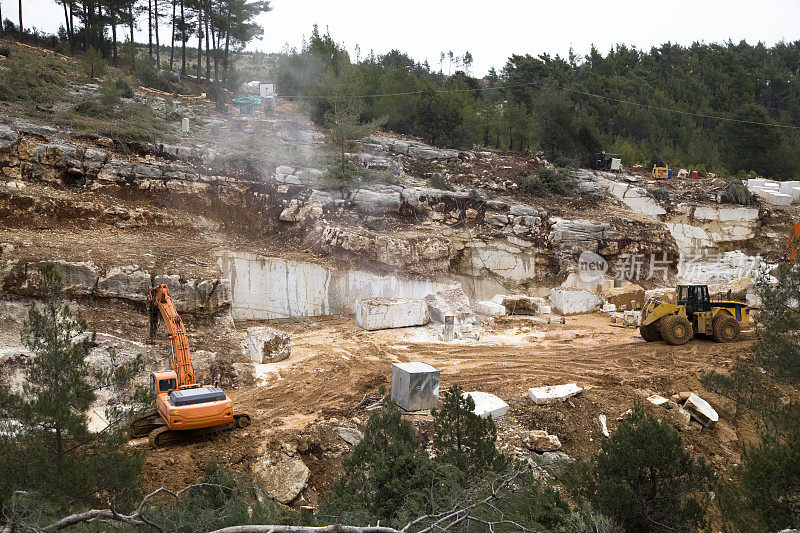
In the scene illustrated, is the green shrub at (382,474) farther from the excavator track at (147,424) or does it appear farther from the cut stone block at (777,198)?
the cut stone block at (777,198)

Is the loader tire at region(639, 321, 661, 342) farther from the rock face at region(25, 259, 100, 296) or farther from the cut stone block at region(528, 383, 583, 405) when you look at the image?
the rock face at region(25, 259, 100, 296)

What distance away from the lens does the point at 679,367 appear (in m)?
13.9

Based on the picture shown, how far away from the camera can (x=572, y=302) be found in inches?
830

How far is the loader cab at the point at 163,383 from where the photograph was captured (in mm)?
10281

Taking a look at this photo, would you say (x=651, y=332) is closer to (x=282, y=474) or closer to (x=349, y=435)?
(x=349, y=435)

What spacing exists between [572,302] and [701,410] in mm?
9982

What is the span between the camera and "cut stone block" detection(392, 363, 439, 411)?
10.8m

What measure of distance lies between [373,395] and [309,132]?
1713 centimetres

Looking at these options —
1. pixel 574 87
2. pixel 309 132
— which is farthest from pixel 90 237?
pixel 574 87

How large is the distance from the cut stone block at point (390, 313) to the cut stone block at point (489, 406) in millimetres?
6479

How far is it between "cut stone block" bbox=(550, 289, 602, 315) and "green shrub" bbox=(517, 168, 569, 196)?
6.86m

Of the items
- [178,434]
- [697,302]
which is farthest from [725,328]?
[178,434]

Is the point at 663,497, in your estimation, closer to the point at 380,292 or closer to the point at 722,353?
the point at 722,353

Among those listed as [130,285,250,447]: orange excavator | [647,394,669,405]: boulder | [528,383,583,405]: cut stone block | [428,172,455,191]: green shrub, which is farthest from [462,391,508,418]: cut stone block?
[428,172,455,191]: green shrub
